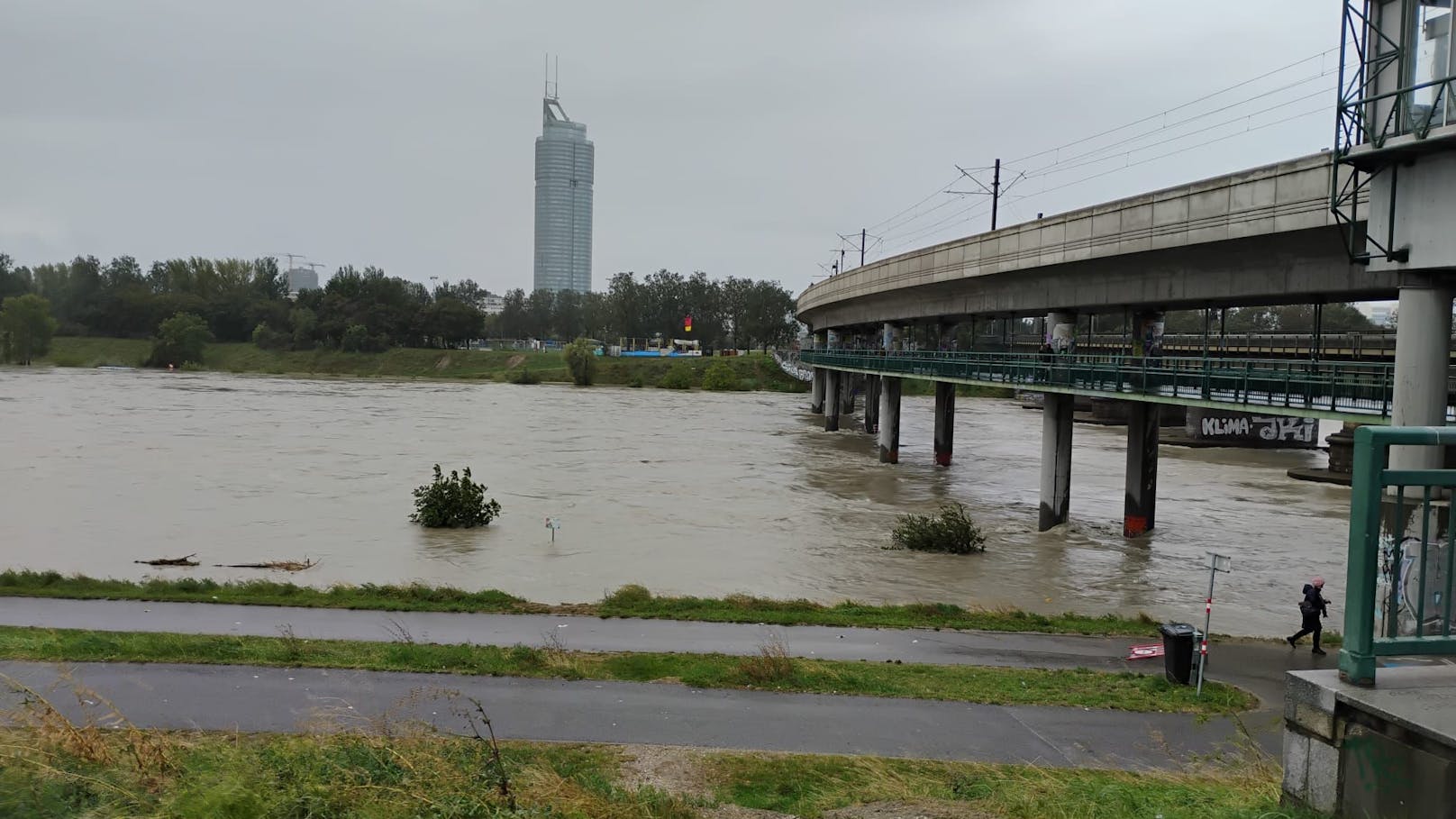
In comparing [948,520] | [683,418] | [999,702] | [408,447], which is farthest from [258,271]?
[999,702]

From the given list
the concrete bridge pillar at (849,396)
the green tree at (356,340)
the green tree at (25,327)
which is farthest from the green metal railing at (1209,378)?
the green tree at (25,327)

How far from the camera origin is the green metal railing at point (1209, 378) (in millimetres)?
20562

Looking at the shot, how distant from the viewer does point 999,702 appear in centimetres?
1253

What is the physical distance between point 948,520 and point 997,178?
40.4m

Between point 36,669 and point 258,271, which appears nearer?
point 36,669

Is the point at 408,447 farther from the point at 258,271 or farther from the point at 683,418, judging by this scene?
the point at 258,271

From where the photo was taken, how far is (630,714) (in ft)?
37.9

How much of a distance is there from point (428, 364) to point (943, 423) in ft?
350

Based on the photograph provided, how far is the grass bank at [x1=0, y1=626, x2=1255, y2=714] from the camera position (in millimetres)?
12859

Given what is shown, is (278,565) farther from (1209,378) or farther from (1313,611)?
(1209,378)

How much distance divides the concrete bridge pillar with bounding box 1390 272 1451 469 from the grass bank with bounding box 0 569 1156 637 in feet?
18.7

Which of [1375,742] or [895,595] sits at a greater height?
[1375,742]

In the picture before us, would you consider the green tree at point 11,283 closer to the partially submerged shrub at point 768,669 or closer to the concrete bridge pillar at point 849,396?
the concrete bridge pillar at point 849,396

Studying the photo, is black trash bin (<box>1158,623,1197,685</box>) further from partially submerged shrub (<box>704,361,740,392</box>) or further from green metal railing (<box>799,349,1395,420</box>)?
partially submerged shrub (<box>704,361,740,392</box>)
